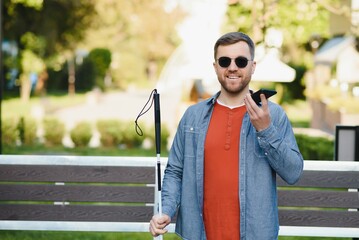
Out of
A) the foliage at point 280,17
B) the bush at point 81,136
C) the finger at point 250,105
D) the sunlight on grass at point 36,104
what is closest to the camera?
the finger at point 250,105

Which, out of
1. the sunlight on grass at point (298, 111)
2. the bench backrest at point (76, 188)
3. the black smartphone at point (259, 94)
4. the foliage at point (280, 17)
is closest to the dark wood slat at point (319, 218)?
the bench backrest at point (76, 188)

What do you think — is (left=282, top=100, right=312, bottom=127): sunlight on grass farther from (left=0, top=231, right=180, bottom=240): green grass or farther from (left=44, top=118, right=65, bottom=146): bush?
(left=0, top=231, right=180, bottom=240): green grass

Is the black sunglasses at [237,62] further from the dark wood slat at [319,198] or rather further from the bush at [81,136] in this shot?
the bush at [81,136]

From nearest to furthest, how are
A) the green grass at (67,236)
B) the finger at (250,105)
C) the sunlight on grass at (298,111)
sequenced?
the finger at (250,105) → the green grass at (67,236) → the sunlight on grass at (298,111)

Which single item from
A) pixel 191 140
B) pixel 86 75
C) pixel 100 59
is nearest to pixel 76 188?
pixel 191 140

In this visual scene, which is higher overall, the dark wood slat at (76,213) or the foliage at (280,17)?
the foliage at (280,17)

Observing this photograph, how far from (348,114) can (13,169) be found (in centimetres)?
1842

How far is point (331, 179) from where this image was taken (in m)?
6.31

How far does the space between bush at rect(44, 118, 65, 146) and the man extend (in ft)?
65.0

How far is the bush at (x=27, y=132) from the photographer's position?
76.8 feet

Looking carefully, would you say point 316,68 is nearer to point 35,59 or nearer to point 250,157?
point 35,59

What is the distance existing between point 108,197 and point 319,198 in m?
1.71

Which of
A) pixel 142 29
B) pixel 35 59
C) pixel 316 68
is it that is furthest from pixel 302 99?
pixel 142 29

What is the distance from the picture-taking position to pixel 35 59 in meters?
38.6
